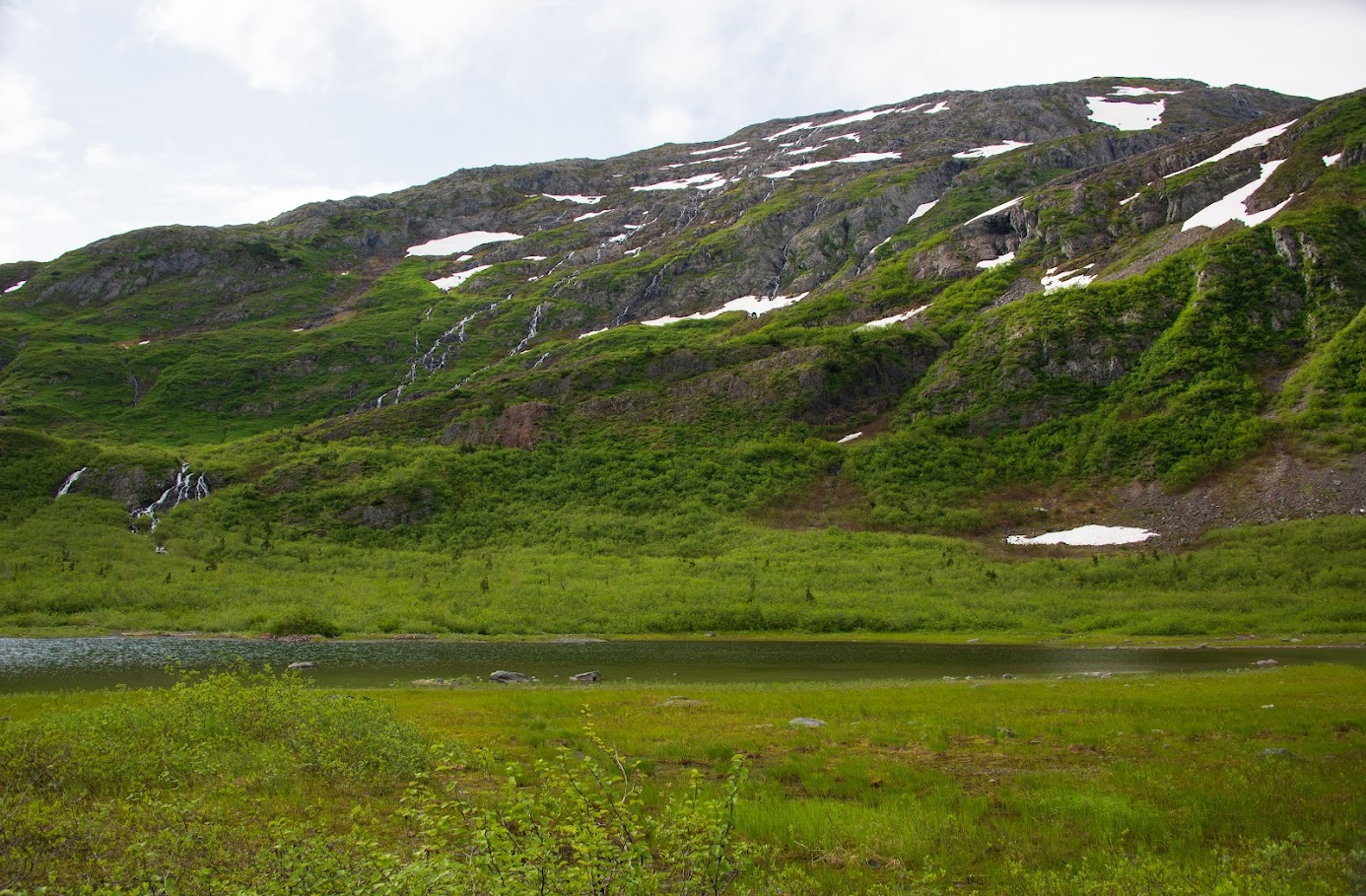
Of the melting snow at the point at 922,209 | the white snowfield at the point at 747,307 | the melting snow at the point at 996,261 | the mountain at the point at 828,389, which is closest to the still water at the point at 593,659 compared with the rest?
the mountain at the point at 828,389

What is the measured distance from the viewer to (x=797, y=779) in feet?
50.4

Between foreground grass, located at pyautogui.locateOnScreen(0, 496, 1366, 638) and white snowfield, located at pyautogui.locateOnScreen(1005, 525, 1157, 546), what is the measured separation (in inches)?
88.2

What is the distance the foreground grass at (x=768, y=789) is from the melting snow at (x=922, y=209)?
164664 millimetres

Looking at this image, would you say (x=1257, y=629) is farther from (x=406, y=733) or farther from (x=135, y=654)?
(x=135, y=654)

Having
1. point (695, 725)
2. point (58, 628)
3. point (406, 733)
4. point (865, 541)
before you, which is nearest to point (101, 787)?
point (406, 733)

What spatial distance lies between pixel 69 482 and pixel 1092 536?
10832cm

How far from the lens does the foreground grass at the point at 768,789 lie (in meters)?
8.12

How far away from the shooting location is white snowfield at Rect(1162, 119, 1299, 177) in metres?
125

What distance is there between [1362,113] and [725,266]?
111m

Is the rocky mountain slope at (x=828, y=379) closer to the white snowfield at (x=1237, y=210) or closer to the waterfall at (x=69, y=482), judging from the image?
the white snowfield at (x=1237, y=210)

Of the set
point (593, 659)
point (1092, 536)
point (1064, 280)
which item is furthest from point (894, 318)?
point (593, 659)

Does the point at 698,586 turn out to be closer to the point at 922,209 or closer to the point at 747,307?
the point at 747,307

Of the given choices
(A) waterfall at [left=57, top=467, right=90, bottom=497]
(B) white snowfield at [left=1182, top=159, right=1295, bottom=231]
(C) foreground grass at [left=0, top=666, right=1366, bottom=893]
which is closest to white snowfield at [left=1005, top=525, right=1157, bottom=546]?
(C) foreground grass at [left=0, top=666, right=1366, bottom=893]

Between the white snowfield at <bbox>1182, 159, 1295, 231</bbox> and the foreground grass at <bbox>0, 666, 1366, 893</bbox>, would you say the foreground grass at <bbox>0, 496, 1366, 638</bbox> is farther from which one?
the white snowfield at <bbox>1182, 159, 1295, 231</bbox>
